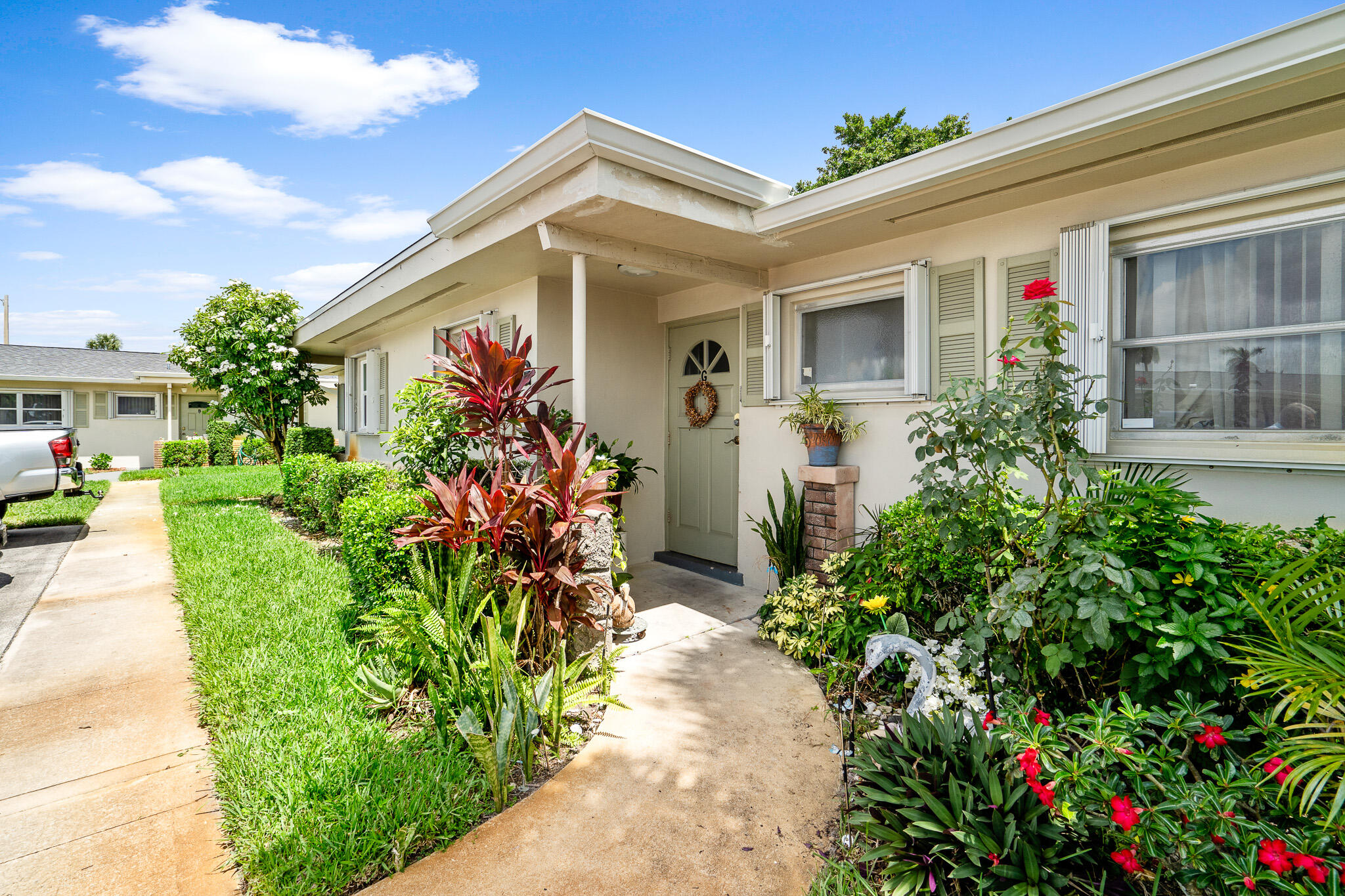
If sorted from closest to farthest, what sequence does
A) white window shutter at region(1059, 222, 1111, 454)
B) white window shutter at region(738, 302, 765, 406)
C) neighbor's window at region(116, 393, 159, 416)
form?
white window shutter at region(1059, 222, 1111, 454)
white window shutter at region(738, 302, 765, 406)
neighbor's window at region(116, 393, 159, 416)

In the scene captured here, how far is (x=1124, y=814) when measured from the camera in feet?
4.78

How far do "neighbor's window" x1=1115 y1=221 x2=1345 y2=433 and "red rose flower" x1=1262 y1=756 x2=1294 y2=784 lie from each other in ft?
6.65

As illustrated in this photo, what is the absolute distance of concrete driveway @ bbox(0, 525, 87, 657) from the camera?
431 cm

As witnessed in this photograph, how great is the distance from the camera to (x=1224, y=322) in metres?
3.05

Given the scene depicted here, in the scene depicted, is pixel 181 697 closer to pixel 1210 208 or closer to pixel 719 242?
pixel 719 242

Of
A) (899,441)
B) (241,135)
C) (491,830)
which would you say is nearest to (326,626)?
(491,830)

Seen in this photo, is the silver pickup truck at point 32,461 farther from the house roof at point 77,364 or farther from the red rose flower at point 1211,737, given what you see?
the house roof at point 77,364

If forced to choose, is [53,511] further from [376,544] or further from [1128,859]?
[1128,859]

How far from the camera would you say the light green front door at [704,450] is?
552cm

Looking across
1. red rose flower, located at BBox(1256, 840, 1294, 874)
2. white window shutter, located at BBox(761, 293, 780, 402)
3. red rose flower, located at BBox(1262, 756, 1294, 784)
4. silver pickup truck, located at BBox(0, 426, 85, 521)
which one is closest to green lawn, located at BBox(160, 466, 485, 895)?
red rose flower, located at BBox(1256, 840, 1294, 874)

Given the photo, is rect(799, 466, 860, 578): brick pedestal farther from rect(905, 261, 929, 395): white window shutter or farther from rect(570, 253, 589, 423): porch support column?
rect(570, 253, 589, 423): porch support column

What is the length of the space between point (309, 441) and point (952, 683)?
→ 1186 cm

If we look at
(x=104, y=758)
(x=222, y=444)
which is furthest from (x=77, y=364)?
(x=104, y=758)

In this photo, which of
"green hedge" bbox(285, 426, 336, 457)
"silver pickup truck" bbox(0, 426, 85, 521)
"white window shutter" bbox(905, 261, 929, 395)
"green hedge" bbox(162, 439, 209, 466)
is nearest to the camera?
"white window shutter" bbox(905, 261, 929, 395)
